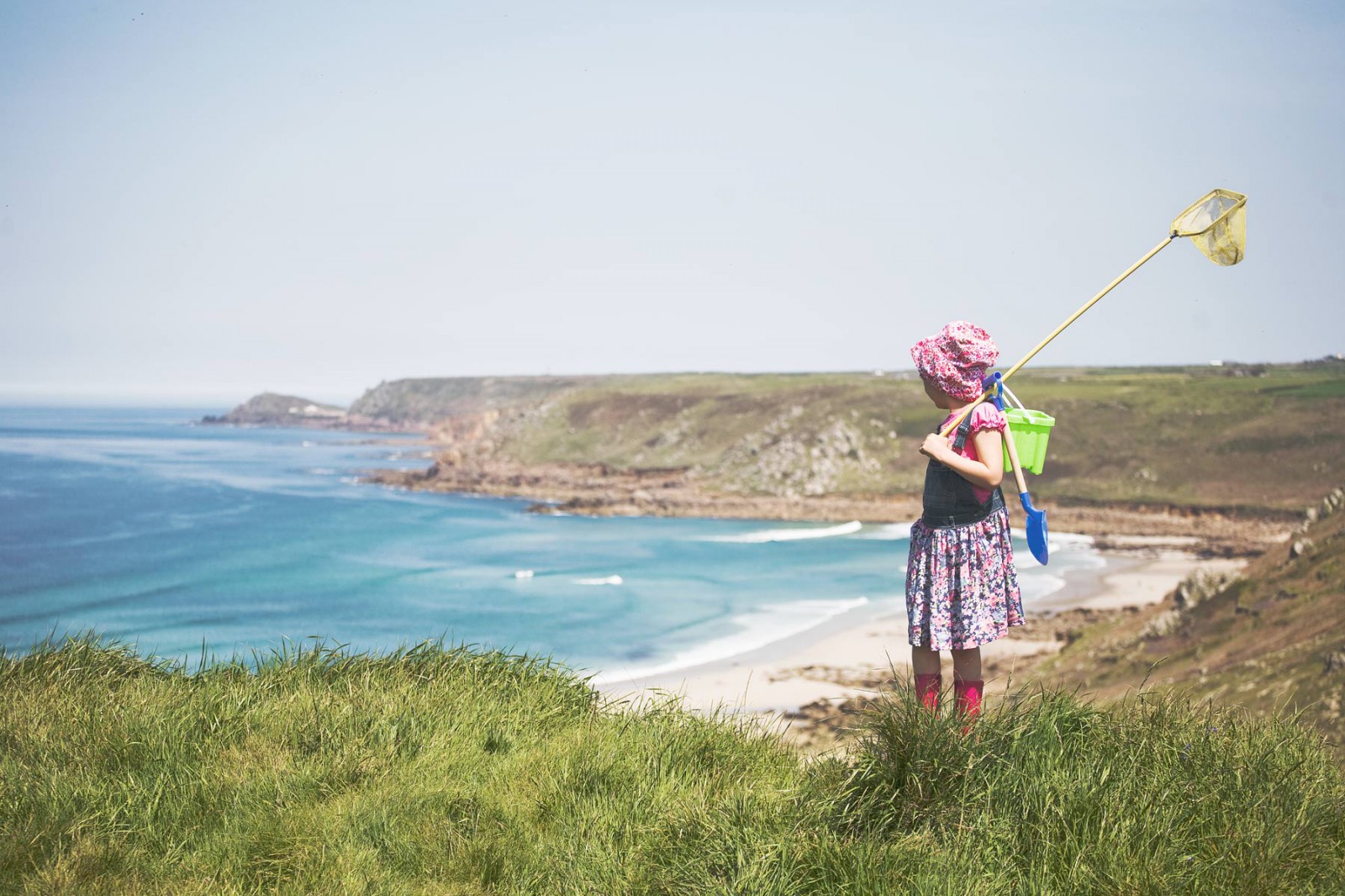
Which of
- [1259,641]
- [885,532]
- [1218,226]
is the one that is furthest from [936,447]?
[885,532]

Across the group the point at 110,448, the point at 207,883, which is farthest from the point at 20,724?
the point at 110,448

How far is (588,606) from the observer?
40.5 m

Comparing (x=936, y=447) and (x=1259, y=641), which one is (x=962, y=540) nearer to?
(x=936, y=447)

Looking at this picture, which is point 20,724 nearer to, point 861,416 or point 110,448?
point 861,416

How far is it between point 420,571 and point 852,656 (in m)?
28.3

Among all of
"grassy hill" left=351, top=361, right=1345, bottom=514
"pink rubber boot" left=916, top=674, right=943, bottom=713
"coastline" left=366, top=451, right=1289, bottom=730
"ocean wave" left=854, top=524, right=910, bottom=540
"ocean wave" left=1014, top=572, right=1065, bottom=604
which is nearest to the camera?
"pink rubber boot" left=916, top=674, right=943, bottom=713

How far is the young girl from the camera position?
4.71m

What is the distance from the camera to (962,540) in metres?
4.76

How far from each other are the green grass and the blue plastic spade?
67cm

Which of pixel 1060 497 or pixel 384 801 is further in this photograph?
pixel 1060 497

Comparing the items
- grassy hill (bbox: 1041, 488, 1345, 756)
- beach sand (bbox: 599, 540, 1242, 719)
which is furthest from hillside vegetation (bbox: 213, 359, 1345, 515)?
grassy hill (bbox: 1041, 488, 1345, 756)

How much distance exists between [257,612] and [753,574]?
68.7ft

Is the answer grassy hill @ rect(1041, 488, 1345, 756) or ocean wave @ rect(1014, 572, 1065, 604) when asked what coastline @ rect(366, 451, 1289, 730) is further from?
grassy hill @ rect(1041, 488, 1345, 756)

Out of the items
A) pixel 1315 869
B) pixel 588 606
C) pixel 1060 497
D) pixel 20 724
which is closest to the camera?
pixel 1315 869
